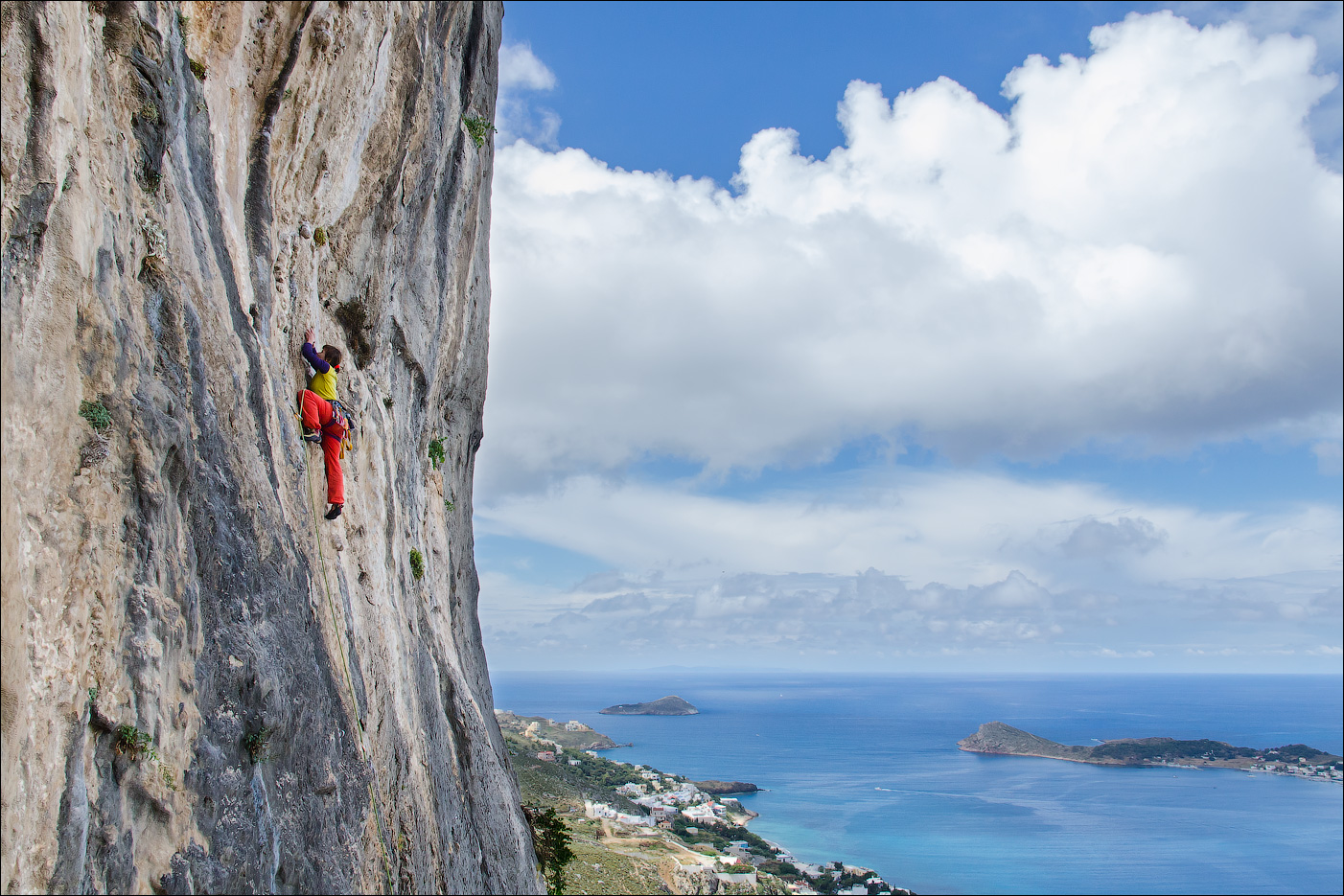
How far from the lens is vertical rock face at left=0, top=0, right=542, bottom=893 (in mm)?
4695

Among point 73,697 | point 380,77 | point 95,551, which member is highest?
point 380,77

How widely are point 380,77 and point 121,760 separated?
391 inches

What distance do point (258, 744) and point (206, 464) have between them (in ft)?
8.31

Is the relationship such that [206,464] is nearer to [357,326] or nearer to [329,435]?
[329,435]

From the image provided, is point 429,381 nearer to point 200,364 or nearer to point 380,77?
point 380,77

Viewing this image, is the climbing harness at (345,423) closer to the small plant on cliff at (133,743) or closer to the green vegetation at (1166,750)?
the small plant on cliff at (133,743)

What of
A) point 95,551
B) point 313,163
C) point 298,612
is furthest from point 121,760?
point 313,163

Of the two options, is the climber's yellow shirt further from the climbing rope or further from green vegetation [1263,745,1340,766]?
green vegetation [1263,745,1340,766]

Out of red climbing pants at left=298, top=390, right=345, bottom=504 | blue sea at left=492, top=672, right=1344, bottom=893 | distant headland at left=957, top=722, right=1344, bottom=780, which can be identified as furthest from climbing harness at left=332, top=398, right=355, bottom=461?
distant headland at left=957, top=722, right=1344, bottom=780

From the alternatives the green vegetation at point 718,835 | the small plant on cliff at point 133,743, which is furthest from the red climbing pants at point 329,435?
the green vegetation at point 718,835

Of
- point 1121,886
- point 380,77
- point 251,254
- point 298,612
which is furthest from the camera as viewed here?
point 1121,886

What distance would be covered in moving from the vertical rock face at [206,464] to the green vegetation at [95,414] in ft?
0.06

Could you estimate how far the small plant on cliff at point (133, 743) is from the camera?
5039 mm

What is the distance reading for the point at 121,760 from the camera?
506 centimetres
